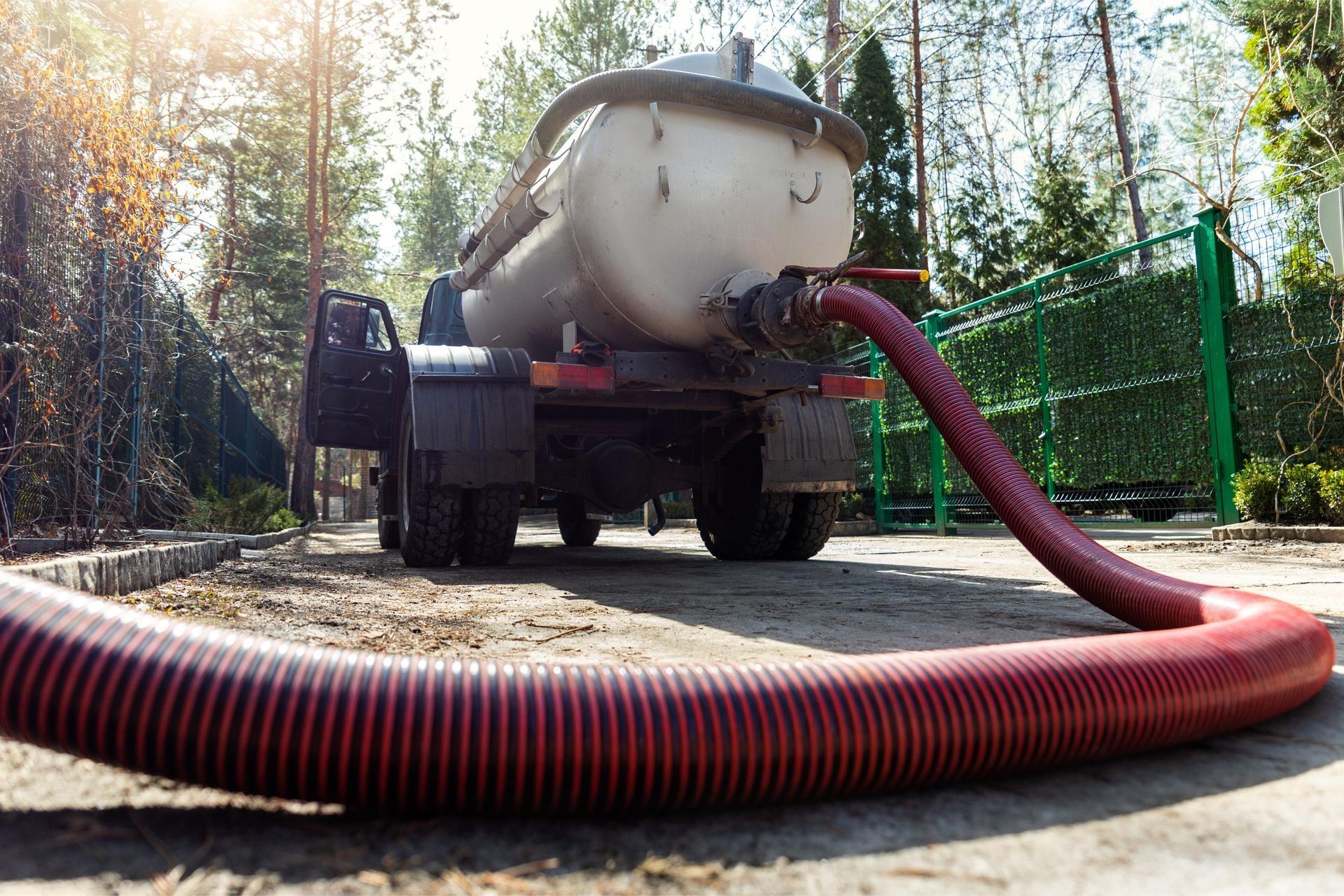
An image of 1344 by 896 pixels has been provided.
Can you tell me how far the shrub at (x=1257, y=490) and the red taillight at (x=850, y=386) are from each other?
3334 millimetres

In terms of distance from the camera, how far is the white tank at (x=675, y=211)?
4473 mm

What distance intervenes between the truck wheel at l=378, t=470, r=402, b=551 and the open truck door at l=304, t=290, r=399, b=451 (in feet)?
1.01

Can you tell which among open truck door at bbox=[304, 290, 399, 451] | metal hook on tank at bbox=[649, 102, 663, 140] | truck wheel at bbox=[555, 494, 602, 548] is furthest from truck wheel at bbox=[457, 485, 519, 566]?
truck wheel at bbox=[555, 494, 602, 548]

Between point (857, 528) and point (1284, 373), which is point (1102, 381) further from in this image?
point (857, 528)

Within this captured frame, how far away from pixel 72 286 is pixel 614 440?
288cm

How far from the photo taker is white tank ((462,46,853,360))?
4473 mm

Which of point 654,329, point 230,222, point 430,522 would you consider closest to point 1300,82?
point 654,329

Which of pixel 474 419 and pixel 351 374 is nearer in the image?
pixel 474 419

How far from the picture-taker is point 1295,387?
263 inches

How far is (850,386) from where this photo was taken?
5.19 metres

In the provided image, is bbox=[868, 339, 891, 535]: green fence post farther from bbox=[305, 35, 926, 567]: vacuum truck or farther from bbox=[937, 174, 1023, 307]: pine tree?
bbox=[305, 35, 926, 567]: vacuum truck

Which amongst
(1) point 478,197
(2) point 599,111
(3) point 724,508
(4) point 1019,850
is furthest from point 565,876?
(1) point 478,197

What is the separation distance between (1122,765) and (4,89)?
5.08 m

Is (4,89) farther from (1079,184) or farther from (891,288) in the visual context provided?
(1079,184)
